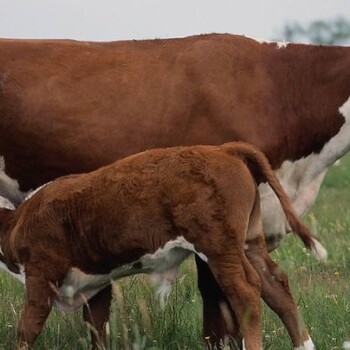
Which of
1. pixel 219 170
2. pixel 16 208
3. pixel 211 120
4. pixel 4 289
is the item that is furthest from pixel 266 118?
pixel 4 289

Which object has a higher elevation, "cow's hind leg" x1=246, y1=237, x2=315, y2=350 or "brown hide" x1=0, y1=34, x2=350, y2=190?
"brown hide" x1=0, y1=34, x2=350, y2=190

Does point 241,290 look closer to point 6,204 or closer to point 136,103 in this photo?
point 136,103

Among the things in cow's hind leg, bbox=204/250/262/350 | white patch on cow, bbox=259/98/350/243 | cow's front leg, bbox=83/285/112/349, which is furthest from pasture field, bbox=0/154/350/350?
white patch on cow, bbox=259/98/350/243

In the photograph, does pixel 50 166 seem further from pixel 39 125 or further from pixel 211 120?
pixel 211 120

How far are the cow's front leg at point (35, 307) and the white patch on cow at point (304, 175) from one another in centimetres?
144

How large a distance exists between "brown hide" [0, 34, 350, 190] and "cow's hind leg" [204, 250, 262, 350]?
1041 millimetres

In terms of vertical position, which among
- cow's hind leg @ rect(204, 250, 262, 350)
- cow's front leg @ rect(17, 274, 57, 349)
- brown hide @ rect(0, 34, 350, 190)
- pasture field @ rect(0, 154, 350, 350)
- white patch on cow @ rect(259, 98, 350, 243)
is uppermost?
brown hide @ rect(0, 34, 350, 190)

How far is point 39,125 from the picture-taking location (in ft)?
24.2

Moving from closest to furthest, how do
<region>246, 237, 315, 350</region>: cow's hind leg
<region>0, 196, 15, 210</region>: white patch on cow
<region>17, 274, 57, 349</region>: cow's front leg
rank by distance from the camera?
<region>17, 274, 57, 349</region>: cow's front leg
<region>246, 237, 315, 350</region>: cow's hind leg
<region>0, 196, 15, 210</region>: white patch on cow

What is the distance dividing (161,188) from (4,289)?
8.94ft

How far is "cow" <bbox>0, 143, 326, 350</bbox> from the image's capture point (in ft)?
21.3

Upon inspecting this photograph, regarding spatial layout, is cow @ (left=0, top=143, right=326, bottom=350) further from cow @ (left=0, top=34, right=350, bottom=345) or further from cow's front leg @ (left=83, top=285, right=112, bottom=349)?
cow @ (left=0, top=34, right=350, bottom=345)

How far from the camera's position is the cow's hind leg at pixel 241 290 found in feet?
21.3

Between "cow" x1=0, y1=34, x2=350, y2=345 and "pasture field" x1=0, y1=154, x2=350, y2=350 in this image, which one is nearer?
"pasture field" x1=0, y1=154, x2=350, y2=350
